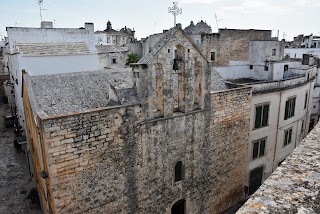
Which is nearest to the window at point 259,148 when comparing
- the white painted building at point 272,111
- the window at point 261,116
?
the white painted building at point 272,111

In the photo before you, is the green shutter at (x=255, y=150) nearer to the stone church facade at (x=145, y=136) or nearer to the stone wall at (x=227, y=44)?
the stone church facade at (x=145, y=136)

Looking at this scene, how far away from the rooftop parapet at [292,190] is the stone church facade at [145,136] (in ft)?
22.0

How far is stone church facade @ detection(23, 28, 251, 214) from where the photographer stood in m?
9.23

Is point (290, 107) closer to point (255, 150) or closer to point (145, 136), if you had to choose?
point (255, 150)

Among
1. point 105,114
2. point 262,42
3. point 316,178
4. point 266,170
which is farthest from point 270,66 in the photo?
point 316,178

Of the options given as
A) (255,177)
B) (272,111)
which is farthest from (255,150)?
(272,111)

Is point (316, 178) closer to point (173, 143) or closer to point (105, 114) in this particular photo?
point (105, 114)

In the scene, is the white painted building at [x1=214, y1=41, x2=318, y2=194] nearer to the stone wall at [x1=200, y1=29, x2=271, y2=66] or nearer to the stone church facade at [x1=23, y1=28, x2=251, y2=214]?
the stone church facade at [x1=23, y1=28, x2=251, y2=214]

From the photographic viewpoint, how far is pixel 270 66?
19.2 m

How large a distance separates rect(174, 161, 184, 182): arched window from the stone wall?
712 inches

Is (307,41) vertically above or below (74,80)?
above

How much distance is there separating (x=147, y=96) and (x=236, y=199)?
27.8 feet

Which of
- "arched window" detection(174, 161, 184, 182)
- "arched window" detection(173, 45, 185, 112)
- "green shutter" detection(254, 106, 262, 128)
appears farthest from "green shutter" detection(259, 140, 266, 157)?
"arched window" detection(173, 45, 185, 112)

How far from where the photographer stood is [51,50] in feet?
64.8
